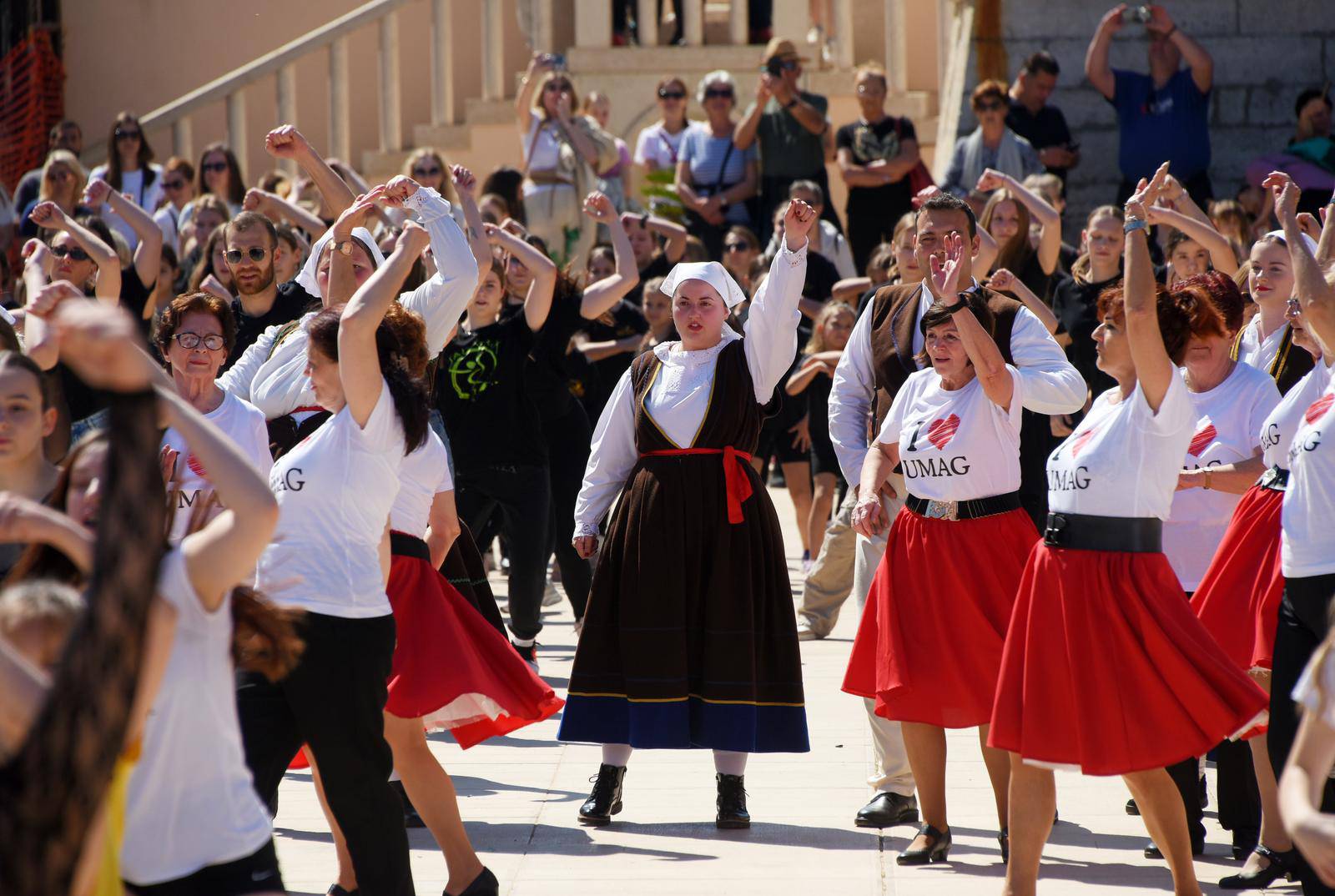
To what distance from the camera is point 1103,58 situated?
1151cm

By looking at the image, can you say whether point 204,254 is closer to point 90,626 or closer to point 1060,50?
point 90,626

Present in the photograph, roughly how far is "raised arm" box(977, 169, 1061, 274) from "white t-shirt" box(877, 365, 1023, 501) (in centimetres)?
245

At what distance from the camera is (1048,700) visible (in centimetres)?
461

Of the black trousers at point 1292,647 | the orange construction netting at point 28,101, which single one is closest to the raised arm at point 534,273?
the black trousers at point 1292,647


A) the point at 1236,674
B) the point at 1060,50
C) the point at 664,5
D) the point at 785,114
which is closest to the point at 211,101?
the point at 664,5

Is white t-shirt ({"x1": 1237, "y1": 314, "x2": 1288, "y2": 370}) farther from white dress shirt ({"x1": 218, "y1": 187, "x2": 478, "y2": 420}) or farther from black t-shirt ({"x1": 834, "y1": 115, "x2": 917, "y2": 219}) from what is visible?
black t-shirt ({"x1": 834, "y1": 115, "x2": 917, "y2": 219})

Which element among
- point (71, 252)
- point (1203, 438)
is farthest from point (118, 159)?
point (1203, 438)

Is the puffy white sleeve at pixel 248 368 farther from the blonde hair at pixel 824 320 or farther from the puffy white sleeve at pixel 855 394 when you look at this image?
the blonde hair at pixel 824 320

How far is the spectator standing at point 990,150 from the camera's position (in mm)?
11047

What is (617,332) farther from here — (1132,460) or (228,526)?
(228,526)

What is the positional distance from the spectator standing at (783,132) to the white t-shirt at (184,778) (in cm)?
946

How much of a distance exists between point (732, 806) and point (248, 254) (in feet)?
8.66

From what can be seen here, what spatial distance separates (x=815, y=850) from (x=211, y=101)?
12.1 m

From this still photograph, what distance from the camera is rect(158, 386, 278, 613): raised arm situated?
298 centimetres
